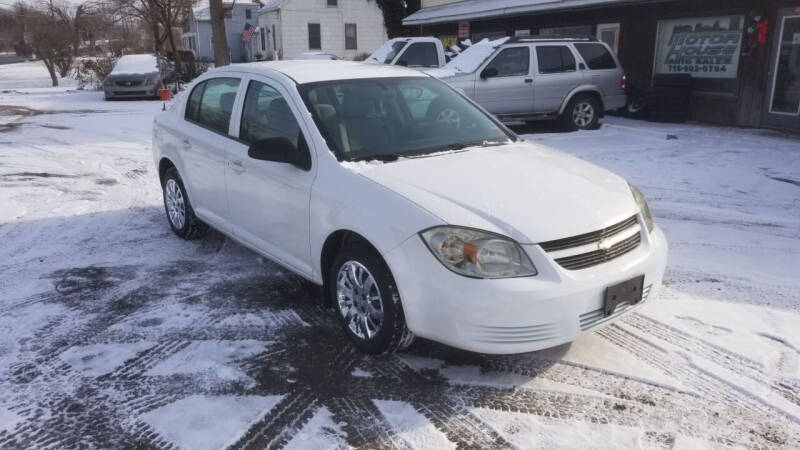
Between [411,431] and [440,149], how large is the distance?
1873 mm

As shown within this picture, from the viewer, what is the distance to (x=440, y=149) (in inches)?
161

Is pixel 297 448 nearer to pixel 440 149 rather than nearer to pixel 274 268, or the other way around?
pixel 440 149

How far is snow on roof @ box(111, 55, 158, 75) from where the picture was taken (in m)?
20.4

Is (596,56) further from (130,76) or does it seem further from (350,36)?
(350,36)

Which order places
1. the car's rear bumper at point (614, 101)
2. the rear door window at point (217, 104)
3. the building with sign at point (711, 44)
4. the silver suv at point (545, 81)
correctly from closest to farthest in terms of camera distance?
the rear door window at point (217, 104), the silver suv at point (545, 81), the building with sign at point (711, 44), the car's rear bumper at point (614, 101)

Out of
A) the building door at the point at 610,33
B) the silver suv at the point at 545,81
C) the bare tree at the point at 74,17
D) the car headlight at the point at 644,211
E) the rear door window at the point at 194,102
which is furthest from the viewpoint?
the bare tree at the point at 74,17

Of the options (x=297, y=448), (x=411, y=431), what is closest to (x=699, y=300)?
(x=411, y=431)

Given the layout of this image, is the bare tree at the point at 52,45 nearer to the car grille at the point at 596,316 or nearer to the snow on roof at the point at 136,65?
the snow on roof at the point at 136,65

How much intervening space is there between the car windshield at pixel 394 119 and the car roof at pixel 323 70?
0.08m

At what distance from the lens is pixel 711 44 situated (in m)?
13.6

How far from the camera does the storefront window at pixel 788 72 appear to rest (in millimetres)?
11906

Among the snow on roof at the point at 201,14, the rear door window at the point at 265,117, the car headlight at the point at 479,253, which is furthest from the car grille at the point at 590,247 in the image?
the snow on roof at the point at 201,14

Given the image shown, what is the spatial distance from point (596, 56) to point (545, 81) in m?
1.38

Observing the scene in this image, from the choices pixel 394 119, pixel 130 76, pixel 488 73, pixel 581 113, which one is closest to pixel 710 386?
pixel 394 119
